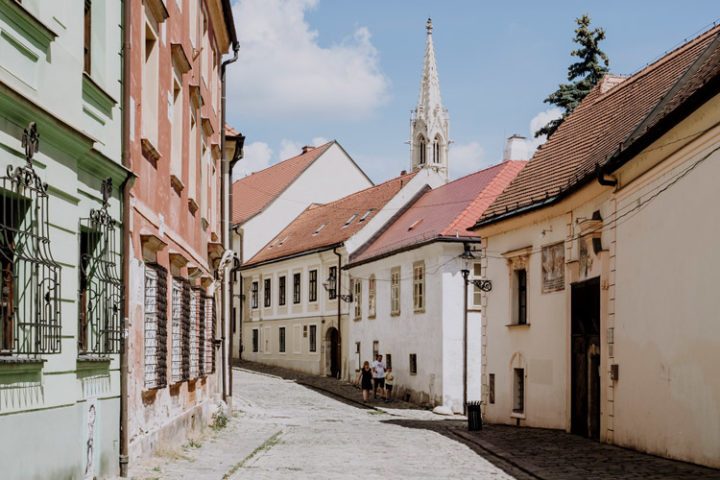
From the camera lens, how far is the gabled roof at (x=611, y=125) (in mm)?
19922

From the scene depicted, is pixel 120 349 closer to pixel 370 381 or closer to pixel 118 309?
pixel 118 309

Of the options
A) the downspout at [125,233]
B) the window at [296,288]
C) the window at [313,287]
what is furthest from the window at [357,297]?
the downspout at [125,233]

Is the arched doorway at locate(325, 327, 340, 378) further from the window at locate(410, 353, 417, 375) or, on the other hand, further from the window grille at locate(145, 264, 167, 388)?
the window grille at locate(145, 264, 167, 388)

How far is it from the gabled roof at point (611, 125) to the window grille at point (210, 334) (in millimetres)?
7887

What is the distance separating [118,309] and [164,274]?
2985mm

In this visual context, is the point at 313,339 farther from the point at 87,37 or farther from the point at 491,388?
the point at 87,37

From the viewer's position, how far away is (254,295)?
58031 millimetres

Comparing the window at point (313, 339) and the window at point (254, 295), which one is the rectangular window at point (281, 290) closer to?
the window at point (254, 295)

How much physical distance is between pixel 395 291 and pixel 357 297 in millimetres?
4979

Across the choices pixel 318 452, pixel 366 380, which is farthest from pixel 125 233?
pixel 366 380

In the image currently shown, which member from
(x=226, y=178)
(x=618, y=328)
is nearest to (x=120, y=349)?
Result: (x=618, y=328)

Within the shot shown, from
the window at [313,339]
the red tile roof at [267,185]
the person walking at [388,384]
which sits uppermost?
the red tile roof at [267,185]

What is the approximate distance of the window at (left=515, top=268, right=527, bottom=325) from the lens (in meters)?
27.4

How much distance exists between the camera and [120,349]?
12.7 m
